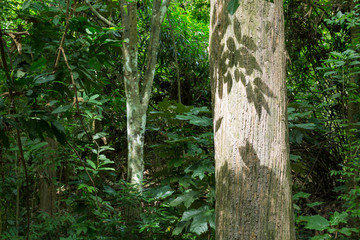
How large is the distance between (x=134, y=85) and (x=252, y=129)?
7.24ft

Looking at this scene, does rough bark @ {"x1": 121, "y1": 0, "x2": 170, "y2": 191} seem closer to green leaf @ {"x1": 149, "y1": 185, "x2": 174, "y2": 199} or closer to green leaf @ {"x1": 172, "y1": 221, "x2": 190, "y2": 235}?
green leaf @ {"x1": 149, "y1": 185, "x2": 174, "y2": 199}

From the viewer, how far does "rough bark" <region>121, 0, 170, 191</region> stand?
12.3 ft

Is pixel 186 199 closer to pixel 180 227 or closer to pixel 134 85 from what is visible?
pixel 180 227

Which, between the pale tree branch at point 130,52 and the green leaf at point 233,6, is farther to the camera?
the pale tree branch at point 130,52

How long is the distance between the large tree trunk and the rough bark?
1.76 m

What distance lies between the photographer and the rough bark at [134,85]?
12.3 feet

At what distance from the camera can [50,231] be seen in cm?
265

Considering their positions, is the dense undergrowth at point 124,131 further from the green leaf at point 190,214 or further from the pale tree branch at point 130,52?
the pale tree branch at point 130,52

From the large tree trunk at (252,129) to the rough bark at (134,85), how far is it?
1761 millimetres

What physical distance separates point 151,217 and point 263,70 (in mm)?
1496

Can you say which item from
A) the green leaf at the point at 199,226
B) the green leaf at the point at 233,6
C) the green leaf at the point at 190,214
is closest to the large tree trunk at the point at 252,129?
the green leaf at the point at 199,226

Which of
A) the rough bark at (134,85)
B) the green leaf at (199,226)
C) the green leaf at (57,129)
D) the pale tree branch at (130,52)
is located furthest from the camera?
the pale tree branch at (130,52)

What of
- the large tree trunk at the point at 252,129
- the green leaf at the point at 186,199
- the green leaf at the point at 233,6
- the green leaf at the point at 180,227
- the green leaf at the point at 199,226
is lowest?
the green leaf at the point at 180,227

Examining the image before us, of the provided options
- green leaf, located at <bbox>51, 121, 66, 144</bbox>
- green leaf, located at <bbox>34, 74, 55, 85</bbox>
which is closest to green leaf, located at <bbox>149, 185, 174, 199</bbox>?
green leaf, located at <bbox>51, 121, 66, 144</bbox>
